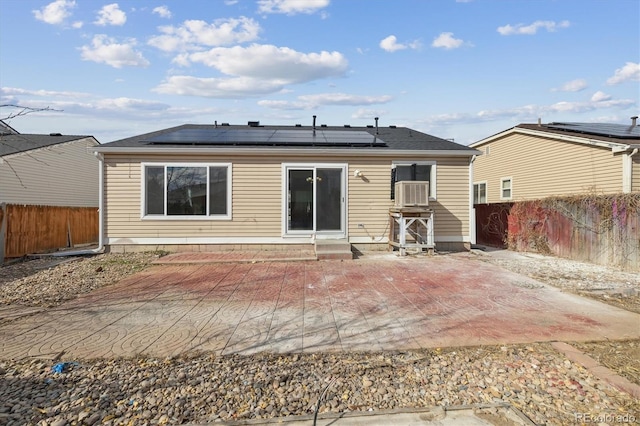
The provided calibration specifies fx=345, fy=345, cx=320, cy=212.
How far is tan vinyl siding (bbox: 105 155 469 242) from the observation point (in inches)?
379

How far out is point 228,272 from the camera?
7.33 m

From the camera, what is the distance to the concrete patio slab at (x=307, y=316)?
11.9ft

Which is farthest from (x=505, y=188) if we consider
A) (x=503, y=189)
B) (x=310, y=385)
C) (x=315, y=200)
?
(x=310, y=385)

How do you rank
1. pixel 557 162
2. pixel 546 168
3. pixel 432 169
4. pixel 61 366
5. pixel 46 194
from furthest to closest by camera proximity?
pixel 46 194, pixel 546 168, pixel 557 162, pixel 432 169, pixel 61 366

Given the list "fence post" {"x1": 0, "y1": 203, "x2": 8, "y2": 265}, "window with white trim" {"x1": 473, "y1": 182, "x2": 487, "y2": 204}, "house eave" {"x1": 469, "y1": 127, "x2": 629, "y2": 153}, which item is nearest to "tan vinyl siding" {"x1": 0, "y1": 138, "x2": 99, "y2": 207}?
"fence post" {"x1": 0, "y1": 203, "x2": 8, "y2": 265}

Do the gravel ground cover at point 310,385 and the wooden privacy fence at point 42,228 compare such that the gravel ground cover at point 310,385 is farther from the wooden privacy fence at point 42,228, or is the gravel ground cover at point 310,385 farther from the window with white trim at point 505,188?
the window with white trim at point 505,188

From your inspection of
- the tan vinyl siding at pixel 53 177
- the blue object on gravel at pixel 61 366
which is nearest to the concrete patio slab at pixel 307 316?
the blue object on gravel at pixel 61 366

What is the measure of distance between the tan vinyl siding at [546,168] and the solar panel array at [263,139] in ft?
22.8

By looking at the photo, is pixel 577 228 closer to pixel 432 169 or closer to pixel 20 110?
pixel 432 169

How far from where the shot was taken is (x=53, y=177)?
16109 mm

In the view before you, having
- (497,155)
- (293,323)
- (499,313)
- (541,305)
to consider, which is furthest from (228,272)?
(497,155)

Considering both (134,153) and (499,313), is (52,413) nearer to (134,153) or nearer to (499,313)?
(499,313)

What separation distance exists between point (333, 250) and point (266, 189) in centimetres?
262

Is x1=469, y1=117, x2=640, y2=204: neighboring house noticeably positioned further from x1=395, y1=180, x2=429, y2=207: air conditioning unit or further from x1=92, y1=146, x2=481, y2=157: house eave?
x1=395, y1=180, x2=429, y2=207: air conditioning unit
